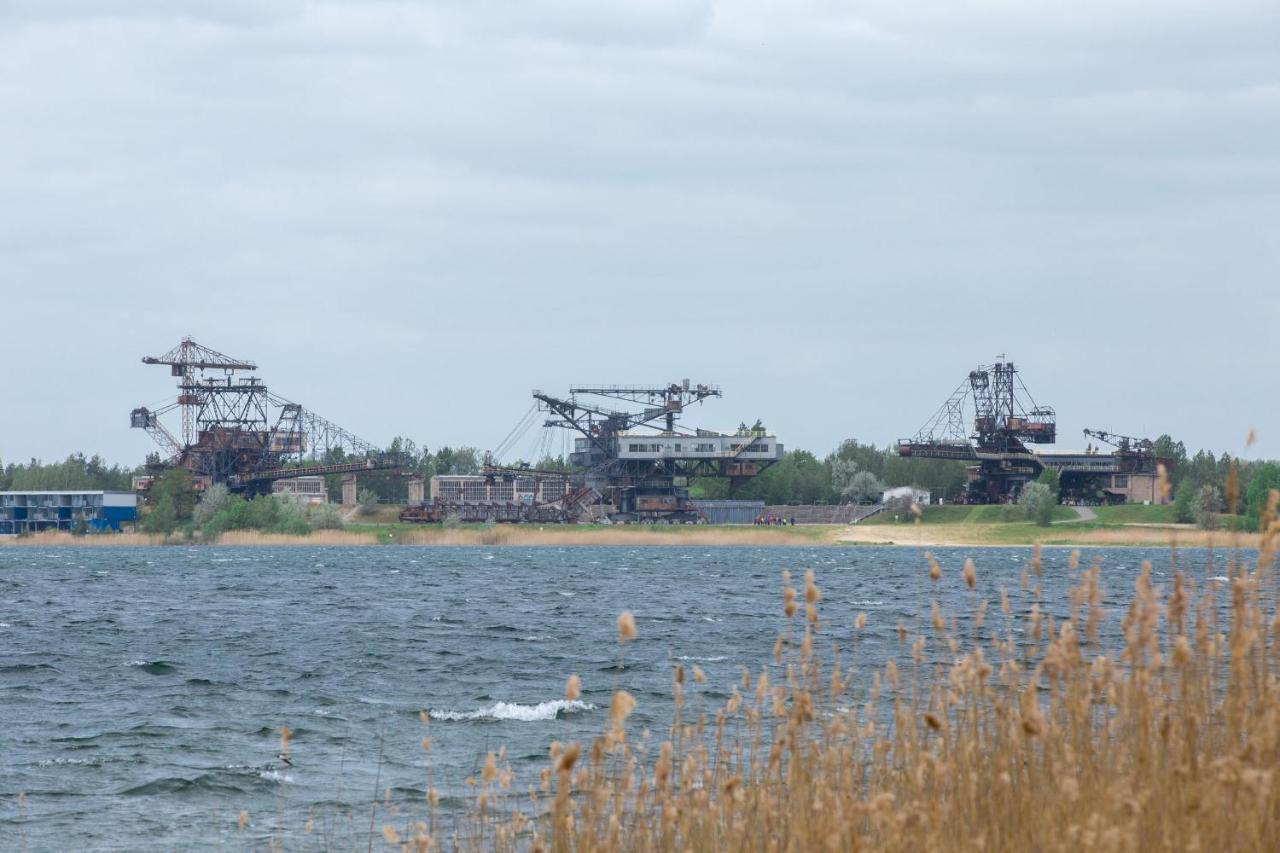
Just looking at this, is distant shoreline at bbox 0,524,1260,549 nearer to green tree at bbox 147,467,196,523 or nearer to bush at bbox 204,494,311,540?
bush at bbox 204,494,311,540

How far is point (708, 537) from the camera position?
120m

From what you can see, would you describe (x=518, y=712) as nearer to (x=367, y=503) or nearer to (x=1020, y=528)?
(x=1020, y=528)

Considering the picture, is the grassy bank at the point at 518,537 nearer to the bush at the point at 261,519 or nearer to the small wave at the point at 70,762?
the bush at the point at 261,519

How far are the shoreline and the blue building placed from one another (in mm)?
4674

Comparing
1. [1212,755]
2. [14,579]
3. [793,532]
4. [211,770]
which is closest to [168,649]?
[211,770]

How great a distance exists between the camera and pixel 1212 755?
27.7 ft

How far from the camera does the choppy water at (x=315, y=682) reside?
600 inches

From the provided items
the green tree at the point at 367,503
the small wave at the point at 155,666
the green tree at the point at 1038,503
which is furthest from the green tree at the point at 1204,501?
the small wave at the point at 155,666

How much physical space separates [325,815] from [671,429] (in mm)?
132756

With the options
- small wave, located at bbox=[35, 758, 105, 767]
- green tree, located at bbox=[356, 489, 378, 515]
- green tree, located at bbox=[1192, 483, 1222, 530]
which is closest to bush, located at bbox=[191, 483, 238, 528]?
green tree, located at bbox=[356, 489, 378, 515]

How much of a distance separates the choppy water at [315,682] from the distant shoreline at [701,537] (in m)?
62.5

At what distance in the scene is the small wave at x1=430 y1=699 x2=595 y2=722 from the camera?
66.6ft

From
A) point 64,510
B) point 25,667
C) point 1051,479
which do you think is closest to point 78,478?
point 64,510

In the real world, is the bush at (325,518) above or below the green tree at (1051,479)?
below
